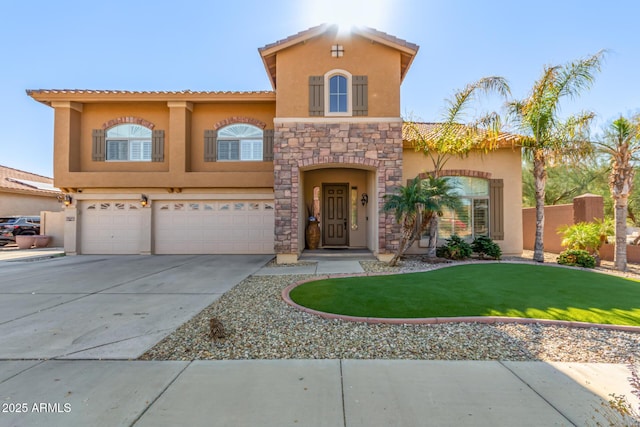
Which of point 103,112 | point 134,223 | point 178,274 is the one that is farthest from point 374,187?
point 103,112

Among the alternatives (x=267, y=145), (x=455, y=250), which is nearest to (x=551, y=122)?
(x=455, y=250)

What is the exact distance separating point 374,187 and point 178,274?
21.9 feet

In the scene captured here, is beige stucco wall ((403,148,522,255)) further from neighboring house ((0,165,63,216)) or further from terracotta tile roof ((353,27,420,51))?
neighboring house ((0,165,63,216))

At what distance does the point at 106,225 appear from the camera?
1341 cm

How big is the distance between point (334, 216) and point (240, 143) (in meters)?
5.00

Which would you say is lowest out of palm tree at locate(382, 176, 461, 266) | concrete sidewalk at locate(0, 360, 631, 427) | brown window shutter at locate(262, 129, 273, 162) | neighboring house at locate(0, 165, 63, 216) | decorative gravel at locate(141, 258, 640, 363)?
concrete sidewalk at locate(0, 360, 631, 427)

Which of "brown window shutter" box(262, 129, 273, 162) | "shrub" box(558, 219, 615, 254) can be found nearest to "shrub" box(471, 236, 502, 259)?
"shrub" box(558, 219, 615, 254)

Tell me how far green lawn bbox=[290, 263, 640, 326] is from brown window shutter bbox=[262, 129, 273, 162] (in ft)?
23.8

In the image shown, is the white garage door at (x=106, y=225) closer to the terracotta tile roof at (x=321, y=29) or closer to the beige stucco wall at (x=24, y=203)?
the terracotta tile roof at (x=321, y=29)

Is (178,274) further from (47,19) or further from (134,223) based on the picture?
(47,19)

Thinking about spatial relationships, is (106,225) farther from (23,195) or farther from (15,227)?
(23,195)

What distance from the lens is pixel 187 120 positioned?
42.4 ft

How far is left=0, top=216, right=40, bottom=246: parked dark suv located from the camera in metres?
17.7

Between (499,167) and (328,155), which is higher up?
(328,155)
